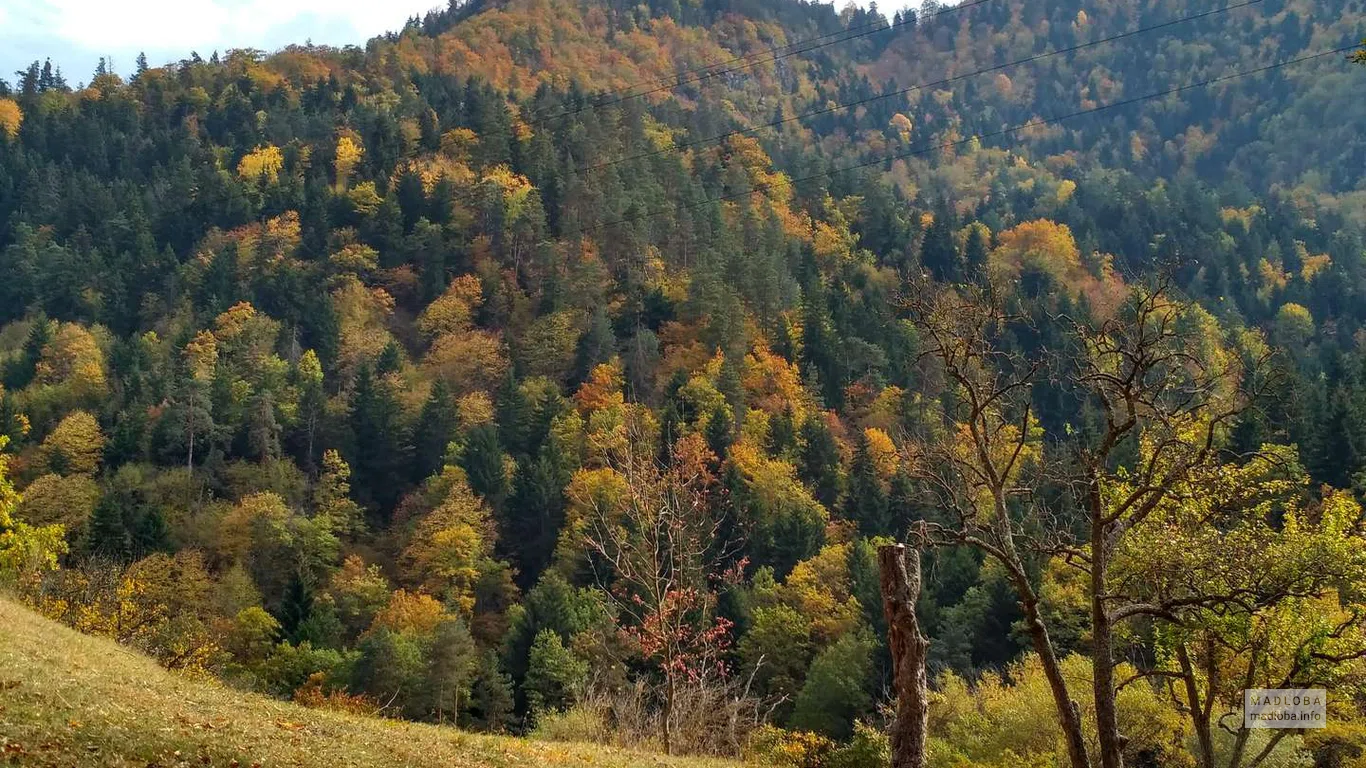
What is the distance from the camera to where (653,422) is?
97.0 meters

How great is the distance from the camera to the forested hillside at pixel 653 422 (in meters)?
22.6

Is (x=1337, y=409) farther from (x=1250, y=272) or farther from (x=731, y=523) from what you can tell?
(x=1250, y=272)

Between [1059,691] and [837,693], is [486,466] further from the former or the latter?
[1059,691]

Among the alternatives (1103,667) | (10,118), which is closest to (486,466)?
(1103,667)

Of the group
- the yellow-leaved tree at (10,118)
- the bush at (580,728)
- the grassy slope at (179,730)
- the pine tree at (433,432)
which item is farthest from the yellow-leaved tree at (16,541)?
the yellow-leaved tree at (10,118)

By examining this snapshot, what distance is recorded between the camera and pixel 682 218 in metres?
134

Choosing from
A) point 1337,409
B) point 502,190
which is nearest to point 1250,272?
point 1337,409

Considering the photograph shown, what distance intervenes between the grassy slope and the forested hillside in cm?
932

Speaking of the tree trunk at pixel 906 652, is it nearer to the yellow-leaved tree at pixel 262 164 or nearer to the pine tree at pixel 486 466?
the pine tree at pixel 486 466

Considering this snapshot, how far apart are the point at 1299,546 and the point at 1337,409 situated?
174 ft

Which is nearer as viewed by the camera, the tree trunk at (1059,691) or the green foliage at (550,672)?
the tree trunk at (1059,691)
